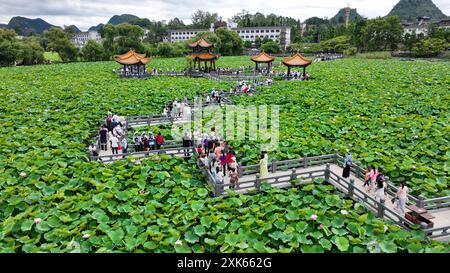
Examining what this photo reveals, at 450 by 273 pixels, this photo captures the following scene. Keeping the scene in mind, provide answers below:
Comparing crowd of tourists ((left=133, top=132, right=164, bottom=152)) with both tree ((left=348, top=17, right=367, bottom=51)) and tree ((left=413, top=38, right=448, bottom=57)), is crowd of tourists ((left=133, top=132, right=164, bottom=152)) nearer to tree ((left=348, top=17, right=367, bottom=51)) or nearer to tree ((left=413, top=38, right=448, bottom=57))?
tree ((left=413, top=38, right=448, bottom=57))

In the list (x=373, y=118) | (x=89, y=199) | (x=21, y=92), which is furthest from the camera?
(x=21, y=92)

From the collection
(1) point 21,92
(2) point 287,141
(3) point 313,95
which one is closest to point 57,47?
(1) point 21,92

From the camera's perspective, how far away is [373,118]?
17250 millimetres

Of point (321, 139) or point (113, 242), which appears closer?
point (113, 242)

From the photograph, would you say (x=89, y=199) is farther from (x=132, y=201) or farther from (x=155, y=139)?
(x=155, y=139)

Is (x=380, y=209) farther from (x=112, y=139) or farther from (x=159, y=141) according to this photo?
(x=112, y=139)

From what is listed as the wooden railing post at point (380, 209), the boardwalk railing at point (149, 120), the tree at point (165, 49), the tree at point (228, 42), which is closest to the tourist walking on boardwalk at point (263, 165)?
the wooden railing post at point (380, 209)

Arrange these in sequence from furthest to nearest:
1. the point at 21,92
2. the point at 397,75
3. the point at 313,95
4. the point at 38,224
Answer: the point at 397,75 → the point at 21,92 → the point at 313,95 → the point at 38,224

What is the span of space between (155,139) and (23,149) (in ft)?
16.7

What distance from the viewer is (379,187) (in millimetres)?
8812

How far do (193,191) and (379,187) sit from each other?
5274mm

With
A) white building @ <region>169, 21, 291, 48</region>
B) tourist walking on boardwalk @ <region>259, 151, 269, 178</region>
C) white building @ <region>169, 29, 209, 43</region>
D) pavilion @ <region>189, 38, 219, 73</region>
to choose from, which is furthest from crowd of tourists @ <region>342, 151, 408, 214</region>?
white building @ <region>169, 29, 209, 43</region>

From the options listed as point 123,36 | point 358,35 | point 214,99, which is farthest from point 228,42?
point 214,99

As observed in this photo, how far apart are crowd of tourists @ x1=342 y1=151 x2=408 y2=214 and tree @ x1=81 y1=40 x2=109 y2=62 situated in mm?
57376
